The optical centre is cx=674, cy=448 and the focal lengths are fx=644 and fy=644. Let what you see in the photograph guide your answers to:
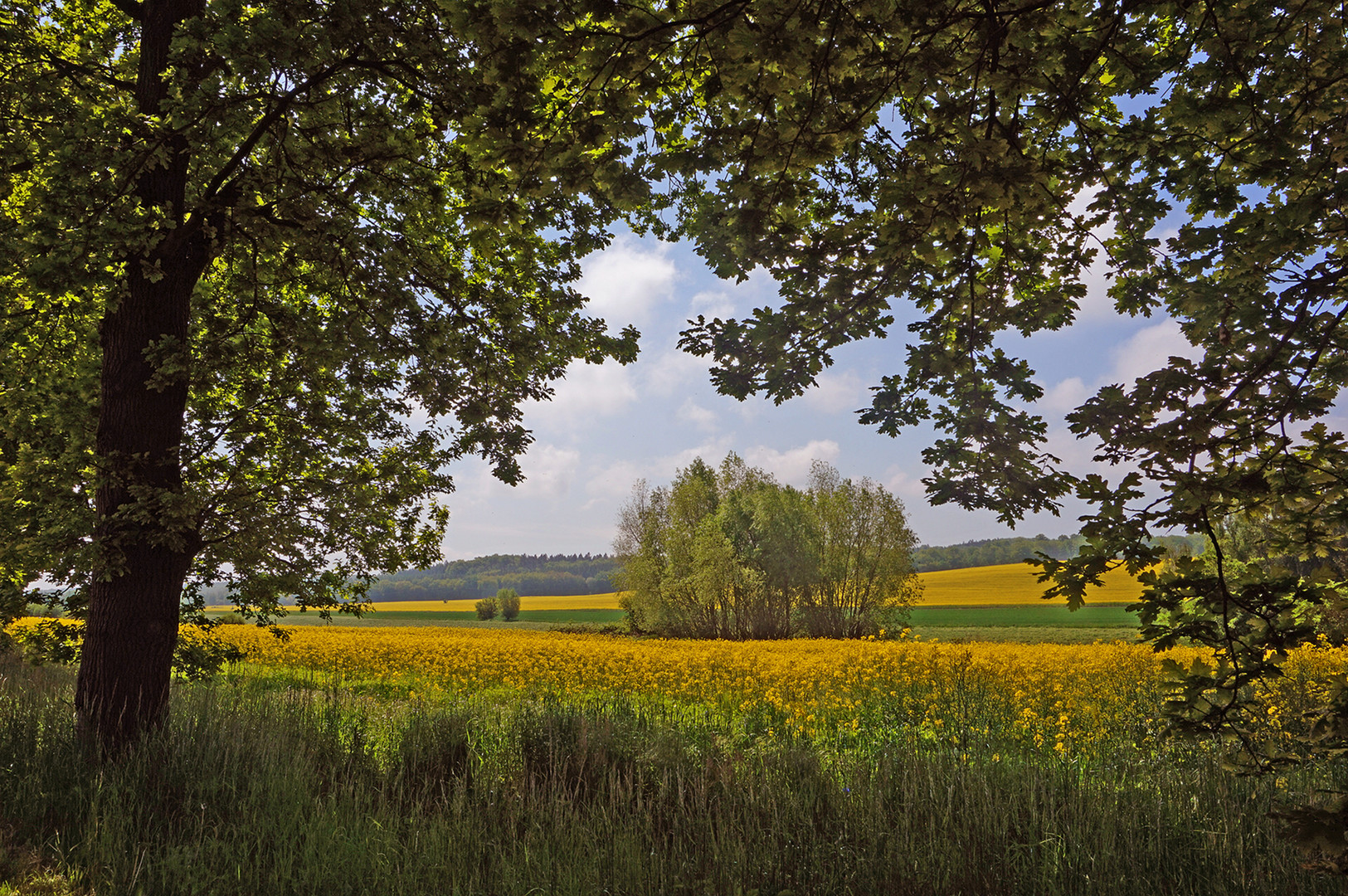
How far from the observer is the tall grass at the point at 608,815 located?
4188mm

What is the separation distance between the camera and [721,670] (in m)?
11.9

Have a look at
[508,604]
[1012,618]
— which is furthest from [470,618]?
[1012,618]

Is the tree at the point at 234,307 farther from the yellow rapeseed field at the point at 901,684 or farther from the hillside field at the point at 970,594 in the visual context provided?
the hillside field at the point at 970,594

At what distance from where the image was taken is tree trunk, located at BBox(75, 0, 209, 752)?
624 cm

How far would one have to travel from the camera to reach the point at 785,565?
36.1 meters

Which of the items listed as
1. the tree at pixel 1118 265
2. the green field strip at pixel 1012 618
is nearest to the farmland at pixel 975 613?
the green field strip at pixel 1012 618

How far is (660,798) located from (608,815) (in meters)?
0.56

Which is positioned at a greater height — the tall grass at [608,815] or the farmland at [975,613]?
the tall grass at [608,815]

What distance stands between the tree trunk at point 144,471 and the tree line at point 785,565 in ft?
97.3

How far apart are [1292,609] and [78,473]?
10680 millimetres

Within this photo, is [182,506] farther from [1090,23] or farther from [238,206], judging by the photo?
[1090,23]

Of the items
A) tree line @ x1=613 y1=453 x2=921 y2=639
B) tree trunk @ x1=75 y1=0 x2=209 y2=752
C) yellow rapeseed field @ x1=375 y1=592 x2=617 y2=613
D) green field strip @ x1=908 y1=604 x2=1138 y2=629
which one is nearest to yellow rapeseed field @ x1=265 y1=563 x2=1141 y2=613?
yellow rapeseed field @ x1=375 y1=592 x2=617 y2=613

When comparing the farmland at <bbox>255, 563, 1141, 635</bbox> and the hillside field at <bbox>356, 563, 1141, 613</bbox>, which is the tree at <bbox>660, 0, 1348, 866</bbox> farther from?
the hillside field at <bbox>356, 563, 1141, 613</bbox>

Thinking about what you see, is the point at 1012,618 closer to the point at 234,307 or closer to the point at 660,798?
the point at 660,798
